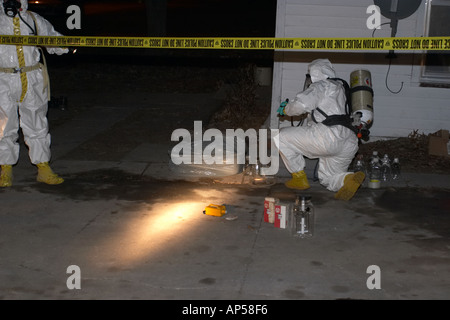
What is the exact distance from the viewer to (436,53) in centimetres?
996

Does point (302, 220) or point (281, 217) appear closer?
point (302, 220)

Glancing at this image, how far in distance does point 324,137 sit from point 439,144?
8.16ft

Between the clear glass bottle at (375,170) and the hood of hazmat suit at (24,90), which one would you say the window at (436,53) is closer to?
the clear glass bottle at (375,170)

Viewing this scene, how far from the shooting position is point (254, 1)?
47.1m

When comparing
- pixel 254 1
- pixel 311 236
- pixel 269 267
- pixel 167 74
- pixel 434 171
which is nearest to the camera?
pixel 269 267

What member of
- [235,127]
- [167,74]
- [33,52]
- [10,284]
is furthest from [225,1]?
[10,284]

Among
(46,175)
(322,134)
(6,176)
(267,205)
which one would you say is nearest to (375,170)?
(322,134)

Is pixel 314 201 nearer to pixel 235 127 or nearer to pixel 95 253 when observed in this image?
pixel 95 253

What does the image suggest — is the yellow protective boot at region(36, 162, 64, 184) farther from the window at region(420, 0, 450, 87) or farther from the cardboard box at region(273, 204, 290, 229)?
the window at region(420, 0, 450, 87)

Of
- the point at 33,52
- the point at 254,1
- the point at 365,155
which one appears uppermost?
the point at 254,1

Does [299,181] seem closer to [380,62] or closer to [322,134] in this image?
[322,134]

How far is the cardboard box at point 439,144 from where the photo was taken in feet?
30.7

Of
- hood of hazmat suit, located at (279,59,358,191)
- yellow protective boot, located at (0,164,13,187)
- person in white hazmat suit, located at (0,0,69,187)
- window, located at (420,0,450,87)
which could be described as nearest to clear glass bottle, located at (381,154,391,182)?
hood of hazmat suit, located at (279,59,358,191)

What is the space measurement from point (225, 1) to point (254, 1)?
2408 millimetres
